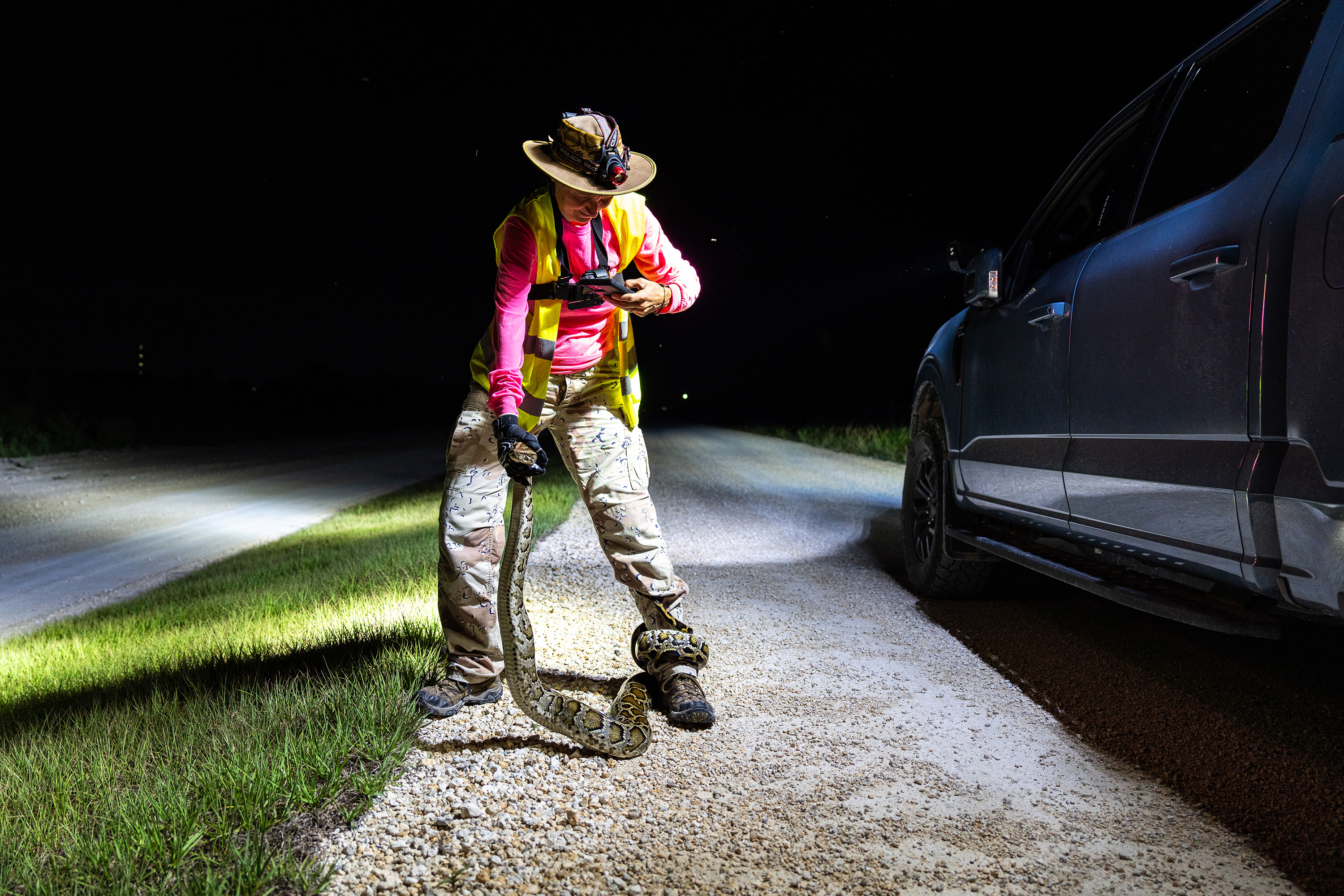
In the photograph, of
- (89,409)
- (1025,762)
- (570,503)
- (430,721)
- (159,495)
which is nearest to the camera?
(1025,762)

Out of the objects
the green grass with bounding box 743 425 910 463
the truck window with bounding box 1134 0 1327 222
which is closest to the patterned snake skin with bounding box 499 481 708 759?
the truck window with bounding box 1134 0 1327 222

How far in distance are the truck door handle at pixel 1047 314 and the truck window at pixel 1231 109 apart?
0.41m

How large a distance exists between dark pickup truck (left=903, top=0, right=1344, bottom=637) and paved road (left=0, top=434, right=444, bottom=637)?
A: 7.26 metres

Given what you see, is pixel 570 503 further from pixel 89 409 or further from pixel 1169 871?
pixel 89 409

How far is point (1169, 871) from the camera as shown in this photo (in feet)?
6.44

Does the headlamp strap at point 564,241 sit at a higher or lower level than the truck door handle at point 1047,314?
higher

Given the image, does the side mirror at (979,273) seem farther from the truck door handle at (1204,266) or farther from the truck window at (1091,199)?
the truck door handle at (1204,266)

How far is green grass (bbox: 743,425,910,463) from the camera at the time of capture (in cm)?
1764

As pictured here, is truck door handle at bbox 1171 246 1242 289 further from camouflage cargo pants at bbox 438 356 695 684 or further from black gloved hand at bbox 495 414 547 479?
black gloved hand at bbox 495 414 547 479

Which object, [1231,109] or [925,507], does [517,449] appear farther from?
[925,507]

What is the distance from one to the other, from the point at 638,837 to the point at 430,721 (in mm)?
1113

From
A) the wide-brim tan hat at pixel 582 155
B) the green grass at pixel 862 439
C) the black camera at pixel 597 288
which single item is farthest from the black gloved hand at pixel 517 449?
the green grass at pixel 862 439

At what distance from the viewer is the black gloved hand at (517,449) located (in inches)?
110

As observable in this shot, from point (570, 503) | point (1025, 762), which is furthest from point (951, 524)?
point (570, 503)
